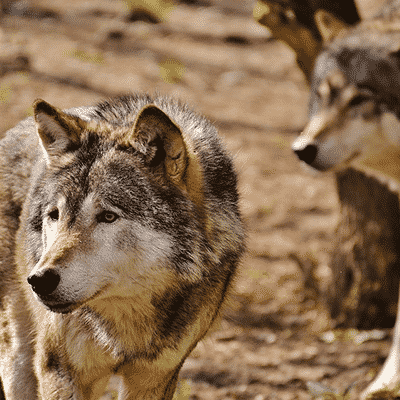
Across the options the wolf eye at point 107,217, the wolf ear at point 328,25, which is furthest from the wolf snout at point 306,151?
the wolf eye at point 107,217

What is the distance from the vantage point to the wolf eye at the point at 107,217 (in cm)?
272

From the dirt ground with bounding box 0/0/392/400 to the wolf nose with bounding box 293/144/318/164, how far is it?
0.52 m

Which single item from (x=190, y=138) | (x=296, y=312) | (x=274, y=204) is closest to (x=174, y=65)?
(x=274, y=204)

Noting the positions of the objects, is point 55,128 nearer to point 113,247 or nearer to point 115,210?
point 115,210

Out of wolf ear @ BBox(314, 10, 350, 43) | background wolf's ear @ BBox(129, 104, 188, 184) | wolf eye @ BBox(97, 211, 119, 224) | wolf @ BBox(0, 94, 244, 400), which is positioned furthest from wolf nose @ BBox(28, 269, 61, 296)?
wolf ear @ BBox(314, 10, 350, 43)

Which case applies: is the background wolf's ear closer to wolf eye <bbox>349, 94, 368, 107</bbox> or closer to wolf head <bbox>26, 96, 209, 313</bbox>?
wolf head <bbox>26, 96, 209, 313</bbox>

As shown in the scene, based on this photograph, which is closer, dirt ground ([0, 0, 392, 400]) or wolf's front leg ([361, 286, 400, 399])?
wolf's front leg ([361, 286, 400, 399])

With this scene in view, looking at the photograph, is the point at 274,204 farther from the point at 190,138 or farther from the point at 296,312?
the point at 190,138

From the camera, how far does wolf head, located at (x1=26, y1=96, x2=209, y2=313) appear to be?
2617 mm

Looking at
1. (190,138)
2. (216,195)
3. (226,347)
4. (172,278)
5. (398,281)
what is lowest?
(226,347)

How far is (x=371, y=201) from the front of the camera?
5.26m

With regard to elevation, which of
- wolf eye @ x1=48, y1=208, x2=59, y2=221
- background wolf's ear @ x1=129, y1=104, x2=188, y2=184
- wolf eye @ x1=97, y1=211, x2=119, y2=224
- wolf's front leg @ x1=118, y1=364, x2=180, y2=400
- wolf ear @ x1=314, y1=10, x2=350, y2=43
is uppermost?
wolf ear @ x1=314, y1=10, x2=350, y2=43

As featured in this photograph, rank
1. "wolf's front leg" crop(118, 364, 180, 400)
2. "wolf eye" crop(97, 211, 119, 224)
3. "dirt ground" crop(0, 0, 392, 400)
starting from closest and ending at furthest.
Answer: "wolf eye" crop(97, 211, 119, 224) < "wolf's front leg" crop(118, 364, 180, 400) < "dirt ground" crop(0, 0, 392, 400)

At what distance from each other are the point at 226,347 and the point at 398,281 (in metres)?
1.70
